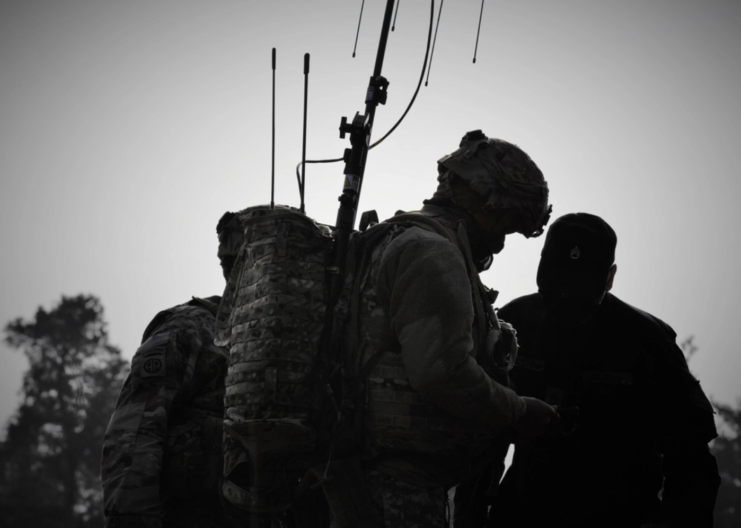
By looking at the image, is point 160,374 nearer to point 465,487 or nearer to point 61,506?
point 465,487

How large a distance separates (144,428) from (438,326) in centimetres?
220

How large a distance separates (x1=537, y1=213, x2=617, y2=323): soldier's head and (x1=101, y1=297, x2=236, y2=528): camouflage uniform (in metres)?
2.32

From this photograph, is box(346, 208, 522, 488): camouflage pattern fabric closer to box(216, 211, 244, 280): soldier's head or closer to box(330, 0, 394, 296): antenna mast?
box(330, 0, 394, 296): antenna mast


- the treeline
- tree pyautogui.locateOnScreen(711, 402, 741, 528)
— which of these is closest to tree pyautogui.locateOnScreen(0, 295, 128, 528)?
the treeline

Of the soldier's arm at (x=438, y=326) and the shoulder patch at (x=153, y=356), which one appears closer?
the soldier's arm at (x=438, y=326)

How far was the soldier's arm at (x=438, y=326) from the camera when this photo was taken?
11.0 feet

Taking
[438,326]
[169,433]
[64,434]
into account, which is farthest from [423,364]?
[64,434]

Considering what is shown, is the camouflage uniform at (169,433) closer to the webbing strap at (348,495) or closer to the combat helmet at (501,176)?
the webbing strap at (348,495)

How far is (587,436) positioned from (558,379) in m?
0.41

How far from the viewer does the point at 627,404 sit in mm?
4949

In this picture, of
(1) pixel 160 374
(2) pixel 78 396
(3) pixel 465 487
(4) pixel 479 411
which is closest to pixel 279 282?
(4) pixel 479 411

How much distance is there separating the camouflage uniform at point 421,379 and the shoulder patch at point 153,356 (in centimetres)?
167

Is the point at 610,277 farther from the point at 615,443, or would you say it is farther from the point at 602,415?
the point at 615,443

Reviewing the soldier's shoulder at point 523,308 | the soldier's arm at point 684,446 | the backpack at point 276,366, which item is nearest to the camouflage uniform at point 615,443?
the soldier's arm at point 684,446
